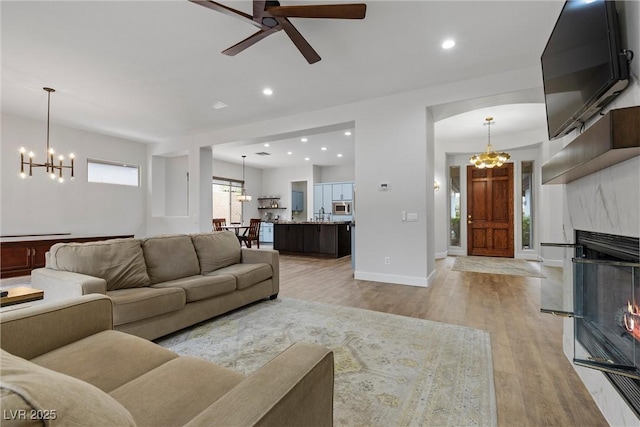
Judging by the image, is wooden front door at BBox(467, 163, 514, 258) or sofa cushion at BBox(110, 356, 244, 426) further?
wooden front door at BBox(467, 163, 514, 258)

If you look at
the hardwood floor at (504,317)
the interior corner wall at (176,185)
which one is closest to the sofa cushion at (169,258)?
the hardwood floor at (504,317)

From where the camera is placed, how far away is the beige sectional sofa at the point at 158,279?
223 cm

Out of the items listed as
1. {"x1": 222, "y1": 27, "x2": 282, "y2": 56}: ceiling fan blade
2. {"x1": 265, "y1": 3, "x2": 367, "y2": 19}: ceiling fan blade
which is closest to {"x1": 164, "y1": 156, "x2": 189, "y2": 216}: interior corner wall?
{"x1": 222, "y1": 27, "x2": 282, "y2": 56}: ceiling fan blade

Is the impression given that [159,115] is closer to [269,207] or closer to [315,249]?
[315,249]

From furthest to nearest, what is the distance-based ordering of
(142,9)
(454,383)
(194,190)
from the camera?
(194,190), (142,9), (454,383)

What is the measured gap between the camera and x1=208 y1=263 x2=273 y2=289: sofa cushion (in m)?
3.06

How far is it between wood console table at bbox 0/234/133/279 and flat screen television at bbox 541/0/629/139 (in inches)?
295

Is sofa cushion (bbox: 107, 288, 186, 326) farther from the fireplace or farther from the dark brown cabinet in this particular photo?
the dark brown cabinet

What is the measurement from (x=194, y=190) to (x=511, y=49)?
6.19 metres

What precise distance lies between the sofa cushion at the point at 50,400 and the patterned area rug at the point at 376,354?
1.29 m

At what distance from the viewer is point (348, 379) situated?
1.86 m

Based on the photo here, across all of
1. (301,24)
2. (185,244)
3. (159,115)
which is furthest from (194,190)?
(301,24)

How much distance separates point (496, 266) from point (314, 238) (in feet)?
13.4

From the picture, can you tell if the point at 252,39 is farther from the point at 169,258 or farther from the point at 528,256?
the point at 528,256
